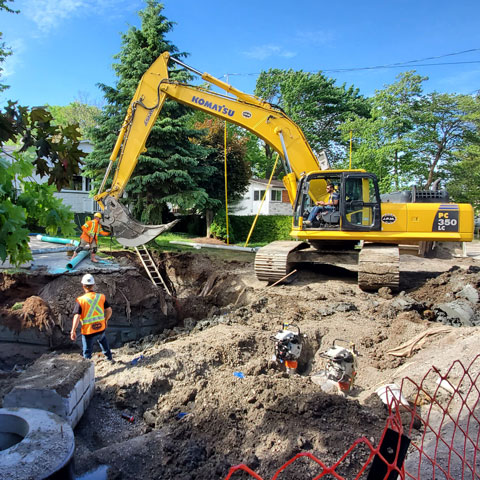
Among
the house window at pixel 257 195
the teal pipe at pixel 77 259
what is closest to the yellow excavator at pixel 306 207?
the teal pipe at pixel 77 259

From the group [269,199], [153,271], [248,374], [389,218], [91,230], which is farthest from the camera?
[269,199]

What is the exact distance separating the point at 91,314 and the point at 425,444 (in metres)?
4.70

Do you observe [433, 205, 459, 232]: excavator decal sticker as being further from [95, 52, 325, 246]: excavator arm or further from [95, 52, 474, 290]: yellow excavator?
[95, 52, 325, 246]: excavator arm

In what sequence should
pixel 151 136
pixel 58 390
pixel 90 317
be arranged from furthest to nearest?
pixel 151 136 → pixel 90 317 → pixel 58 390

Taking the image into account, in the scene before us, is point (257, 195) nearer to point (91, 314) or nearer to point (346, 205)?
point (346, 205)

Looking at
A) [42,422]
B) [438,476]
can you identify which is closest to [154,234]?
[42,422]

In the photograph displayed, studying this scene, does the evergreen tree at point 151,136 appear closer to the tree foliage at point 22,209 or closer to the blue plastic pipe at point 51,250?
the blue plastic pipe at point 51,250

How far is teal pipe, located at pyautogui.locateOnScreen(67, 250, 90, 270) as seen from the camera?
9016 mm

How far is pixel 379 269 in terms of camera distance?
8.79 m

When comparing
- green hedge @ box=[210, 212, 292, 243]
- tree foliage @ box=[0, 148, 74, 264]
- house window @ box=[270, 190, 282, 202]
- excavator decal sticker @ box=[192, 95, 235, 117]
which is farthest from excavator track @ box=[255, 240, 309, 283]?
house window @ box=[270, 190, 282, 202]

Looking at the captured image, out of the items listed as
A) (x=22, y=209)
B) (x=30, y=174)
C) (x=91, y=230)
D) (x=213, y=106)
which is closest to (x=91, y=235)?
(x=91, y=230)

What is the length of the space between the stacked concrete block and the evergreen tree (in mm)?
12242

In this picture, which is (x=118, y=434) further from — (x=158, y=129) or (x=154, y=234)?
(x=158, y=129)

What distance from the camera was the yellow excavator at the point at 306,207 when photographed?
29.5 feet
